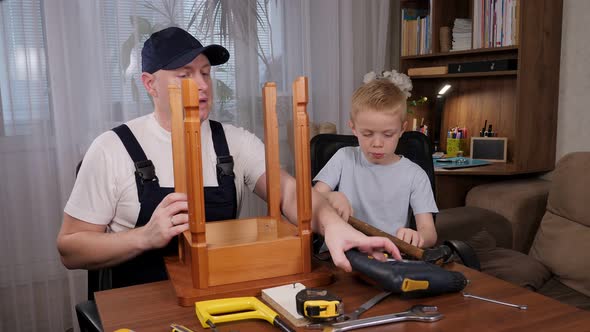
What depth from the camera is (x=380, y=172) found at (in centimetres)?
186

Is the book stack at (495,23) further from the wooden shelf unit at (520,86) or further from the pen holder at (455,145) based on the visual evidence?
the pen holder at (455,145)

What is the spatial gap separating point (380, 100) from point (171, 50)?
673 millimetres

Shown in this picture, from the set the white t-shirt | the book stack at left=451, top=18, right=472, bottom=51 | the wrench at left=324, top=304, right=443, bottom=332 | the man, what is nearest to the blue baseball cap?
the man

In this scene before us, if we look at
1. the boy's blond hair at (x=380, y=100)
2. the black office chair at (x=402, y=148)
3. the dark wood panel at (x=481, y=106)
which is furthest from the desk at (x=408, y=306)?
the dark wood panel at (x=481, y=106)

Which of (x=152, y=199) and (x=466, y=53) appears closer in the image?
(x=152, y=199)

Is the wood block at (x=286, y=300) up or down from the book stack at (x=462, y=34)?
down

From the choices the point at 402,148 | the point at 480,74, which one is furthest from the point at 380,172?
the point at 480,74

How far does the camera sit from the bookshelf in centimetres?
292

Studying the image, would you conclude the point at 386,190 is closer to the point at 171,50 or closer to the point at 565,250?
the point at 171,50

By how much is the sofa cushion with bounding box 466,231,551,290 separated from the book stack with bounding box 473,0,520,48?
1.22 meters


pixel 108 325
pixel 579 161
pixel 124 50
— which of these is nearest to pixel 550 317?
pixel 108 325

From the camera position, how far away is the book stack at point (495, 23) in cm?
295

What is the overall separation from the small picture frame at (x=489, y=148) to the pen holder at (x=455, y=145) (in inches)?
3.8

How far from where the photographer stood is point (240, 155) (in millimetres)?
1721
